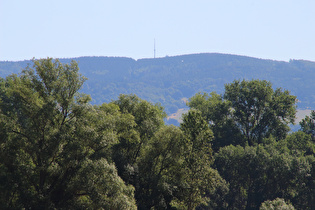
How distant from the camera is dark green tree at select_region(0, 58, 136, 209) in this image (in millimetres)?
30078

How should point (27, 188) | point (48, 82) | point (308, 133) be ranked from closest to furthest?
point (27, 188)
point (48, 82)
point (308, 133)

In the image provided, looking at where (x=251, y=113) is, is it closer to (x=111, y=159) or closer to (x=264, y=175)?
(x=264, y=175)

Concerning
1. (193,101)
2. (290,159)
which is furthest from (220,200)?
(193,101)

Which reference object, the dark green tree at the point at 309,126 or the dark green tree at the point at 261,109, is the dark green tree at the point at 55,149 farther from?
the dark green tree at the point at 309,126

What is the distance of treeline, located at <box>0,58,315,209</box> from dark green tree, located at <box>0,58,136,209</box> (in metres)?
0.09

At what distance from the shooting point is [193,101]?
97.9 meters

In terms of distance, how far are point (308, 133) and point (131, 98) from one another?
52972 mm

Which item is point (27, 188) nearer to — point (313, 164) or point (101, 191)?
point (101, 191)

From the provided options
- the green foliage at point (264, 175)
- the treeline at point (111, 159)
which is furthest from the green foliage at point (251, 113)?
the green foliage at point (264, 175)

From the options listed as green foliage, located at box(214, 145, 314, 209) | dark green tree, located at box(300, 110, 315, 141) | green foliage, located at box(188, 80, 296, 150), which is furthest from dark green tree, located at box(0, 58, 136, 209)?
dark green tree, located at box(300, 110, 315, 141)

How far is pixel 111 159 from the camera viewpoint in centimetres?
3784

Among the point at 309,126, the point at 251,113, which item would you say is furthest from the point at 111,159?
the point at 309,126

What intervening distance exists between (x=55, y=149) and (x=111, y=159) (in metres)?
8.30

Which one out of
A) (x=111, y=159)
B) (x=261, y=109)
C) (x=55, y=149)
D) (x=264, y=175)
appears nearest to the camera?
(x=55, y=149)
